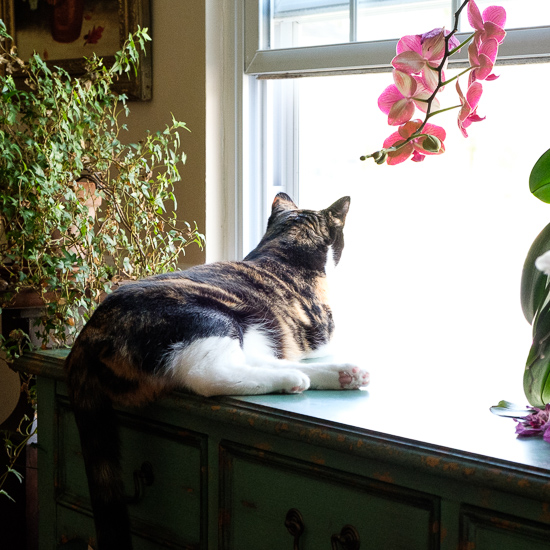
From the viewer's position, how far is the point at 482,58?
0.71 metres

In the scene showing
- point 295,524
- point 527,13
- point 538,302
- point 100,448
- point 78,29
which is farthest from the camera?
point 78,29

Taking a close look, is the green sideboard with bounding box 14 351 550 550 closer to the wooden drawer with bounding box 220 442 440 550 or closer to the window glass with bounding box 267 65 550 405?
the wooden drawer with bounding box 220 442 440 550

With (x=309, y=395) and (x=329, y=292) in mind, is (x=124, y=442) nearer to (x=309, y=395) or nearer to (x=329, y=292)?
(x=309, y=395)

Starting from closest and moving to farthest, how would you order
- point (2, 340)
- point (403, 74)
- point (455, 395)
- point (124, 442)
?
point (403, 74), point (455, 395), point (124, 442), point (2, 340)

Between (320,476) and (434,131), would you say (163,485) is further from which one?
(434,131)

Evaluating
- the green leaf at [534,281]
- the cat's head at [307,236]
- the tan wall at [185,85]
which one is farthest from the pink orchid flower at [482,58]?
the tan wall at [185,85]

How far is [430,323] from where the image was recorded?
156 centimetres

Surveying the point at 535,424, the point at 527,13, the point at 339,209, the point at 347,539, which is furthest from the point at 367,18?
the point at 347,539

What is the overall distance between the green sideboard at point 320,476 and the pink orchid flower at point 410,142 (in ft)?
1.15

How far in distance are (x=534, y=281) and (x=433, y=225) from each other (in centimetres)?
73

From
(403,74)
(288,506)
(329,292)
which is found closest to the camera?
(403,74)

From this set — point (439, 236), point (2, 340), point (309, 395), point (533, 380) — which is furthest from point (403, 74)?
point (2, 340)

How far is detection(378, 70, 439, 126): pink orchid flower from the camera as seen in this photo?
2.43 ft

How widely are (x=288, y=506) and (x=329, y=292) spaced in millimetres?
542
